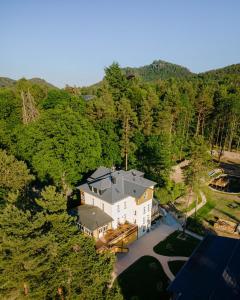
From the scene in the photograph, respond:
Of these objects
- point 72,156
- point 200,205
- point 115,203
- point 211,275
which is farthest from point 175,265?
point 72,156

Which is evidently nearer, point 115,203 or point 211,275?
point 211,275

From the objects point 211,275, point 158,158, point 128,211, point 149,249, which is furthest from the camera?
point 158,158

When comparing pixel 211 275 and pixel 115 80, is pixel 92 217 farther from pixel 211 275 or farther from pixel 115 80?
pixel 115 80

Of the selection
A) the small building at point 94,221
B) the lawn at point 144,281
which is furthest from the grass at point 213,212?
the small building at point 94,221

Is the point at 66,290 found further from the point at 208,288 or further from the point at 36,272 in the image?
the point at 208,288

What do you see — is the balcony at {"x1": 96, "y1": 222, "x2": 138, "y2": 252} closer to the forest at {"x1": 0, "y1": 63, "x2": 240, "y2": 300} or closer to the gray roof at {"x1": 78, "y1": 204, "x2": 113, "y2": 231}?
the gray roof at {"x1": 78, "y1": 204, "x2": 113, "y2": 231}

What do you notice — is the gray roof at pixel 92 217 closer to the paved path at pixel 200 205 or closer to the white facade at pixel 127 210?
the white facade at pixel 127 210

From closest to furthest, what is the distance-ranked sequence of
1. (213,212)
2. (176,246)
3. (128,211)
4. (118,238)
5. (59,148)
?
1. (118,238)
2. (176,246)
3. (128,211)
4. (59,148)
5. (213,212)
